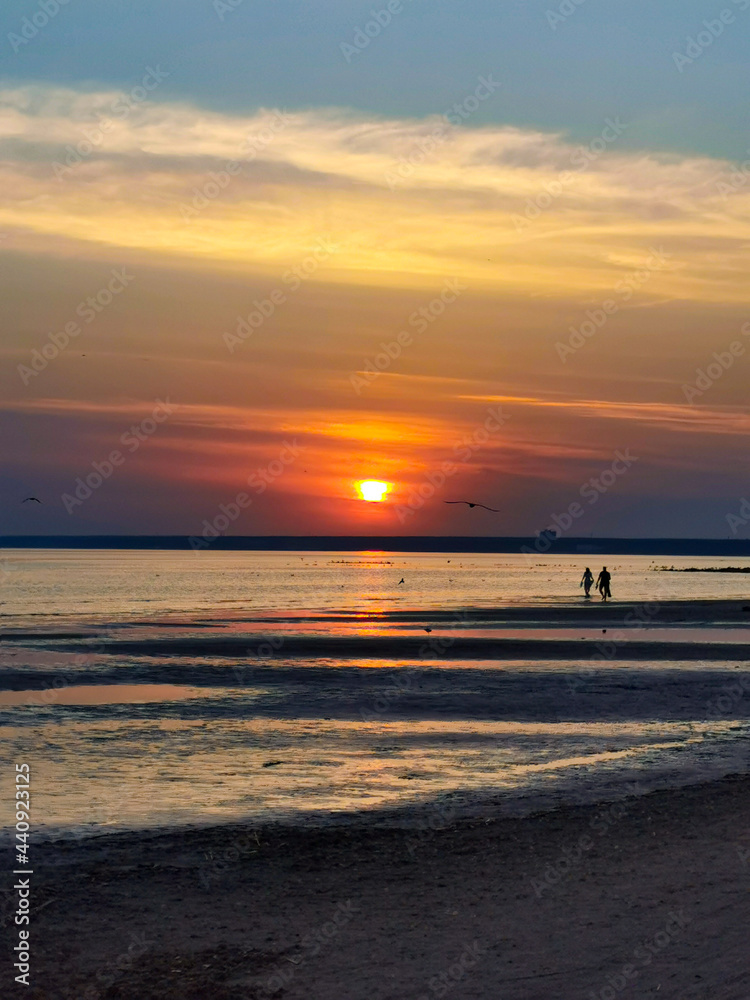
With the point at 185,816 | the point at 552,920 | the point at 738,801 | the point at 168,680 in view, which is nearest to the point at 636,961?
the point at 552,920

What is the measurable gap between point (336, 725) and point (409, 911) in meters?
12.9

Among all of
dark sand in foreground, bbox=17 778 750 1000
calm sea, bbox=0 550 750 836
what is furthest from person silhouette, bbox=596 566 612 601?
dark sand in foreground, bbox=17 778 750 1000

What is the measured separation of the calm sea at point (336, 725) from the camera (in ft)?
57.6

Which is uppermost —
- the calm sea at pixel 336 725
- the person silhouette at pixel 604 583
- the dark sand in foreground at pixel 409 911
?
the person silhouette at pixel 604 583

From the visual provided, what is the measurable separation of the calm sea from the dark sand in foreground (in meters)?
1.56

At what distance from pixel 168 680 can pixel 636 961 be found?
80.1 feet

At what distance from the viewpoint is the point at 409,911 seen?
1238cm

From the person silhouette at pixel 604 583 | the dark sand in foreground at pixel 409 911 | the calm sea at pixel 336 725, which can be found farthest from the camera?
the person silhouette at pixel 604 583

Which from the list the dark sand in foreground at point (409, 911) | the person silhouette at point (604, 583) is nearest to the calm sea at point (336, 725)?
the dark sand in foreground at point (409, 911)

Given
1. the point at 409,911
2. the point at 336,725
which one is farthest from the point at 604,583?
the point at 409,911

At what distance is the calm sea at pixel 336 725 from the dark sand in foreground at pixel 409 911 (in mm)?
1563

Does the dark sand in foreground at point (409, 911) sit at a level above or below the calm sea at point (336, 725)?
below

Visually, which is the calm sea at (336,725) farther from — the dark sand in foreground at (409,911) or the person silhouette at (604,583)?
the person silhouette at (604,583)

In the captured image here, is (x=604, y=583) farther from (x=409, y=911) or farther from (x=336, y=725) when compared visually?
(x=409, y=911)
